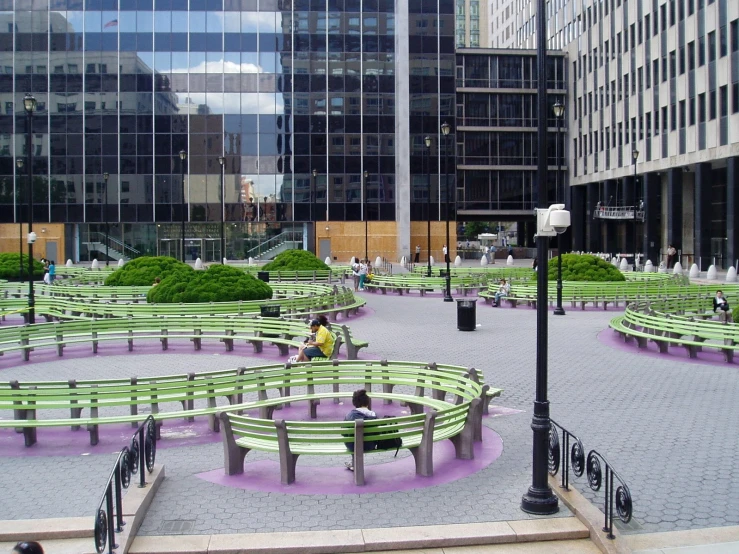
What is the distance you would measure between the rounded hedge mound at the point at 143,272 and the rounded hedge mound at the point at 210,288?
5764 millimetres

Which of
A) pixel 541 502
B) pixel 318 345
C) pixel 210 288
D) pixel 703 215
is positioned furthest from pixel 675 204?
pixel 541 502

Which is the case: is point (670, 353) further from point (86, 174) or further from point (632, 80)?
point (86, 174)

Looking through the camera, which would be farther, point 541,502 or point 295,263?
point 295,263

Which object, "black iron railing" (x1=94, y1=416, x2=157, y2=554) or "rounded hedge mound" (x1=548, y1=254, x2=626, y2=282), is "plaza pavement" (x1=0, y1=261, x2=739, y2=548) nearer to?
"black iron railing" (x1=94, y1=416, x2=157, y2=554)

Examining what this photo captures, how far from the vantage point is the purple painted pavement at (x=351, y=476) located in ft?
30.0

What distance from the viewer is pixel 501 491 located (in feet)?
29.6

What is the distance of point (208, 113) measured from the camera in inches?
2694

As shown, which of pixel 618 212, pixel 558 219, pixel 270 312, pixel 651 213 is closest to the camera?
pixel 558 219

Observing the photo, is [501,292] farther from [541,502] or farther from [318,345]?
[541,502]

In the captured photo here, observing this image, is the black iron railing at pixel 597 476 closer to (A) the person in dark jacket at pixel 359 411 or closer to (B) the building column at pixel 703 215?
(A) the person in dark jacket at pixel 359 411

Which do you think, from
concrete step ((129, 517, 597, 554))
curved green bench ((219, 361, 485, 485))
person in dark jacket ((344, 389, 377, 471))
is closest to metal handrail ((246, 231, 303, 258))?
curved green bench ((219, 361, 485, 485))

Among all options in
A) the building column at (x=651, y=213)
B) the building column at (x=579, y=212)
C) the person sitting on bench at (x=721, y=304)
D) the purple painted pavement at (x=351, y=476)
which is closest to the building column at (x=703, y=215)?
the building column at (x=651, y=213)

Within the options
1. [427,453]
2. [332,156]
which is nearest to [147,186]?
[332,156]

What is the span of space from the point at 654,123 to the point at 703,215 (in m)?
10.3
